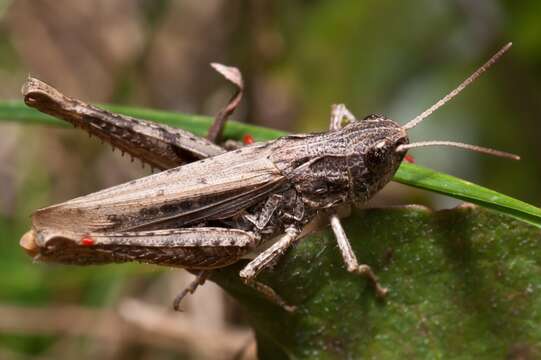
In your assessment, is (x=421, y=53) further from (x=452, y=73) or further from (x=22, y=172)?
(x=22, y=172)

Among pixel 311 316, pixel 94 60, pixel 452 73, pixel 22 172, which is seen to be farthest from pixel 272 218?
pixel 94 60

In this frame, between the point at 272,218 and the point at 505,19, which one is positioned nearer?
the point at 272,218

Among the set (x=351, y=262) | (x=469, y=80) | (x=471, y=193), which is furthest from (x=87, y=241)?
(x=469, y=80)

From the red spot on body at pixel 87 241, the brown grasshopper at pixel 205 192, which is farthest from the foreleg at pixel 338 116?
the red spot on body at pixel 87 241

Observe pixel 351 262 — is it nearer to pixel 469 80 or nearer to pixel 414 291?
pixel 414 291

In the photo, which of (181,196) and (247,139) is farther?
(247,139)

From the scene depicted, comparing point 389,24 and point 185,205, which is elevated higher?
point 389,24

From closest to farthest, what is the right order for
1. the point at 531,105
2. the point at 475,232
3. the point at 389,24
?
the point at 475,232
the point at 531,105
the point at 389,24

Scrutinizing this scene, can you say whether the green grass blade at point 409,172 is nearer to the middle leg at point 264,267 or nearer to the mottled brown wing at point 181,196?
the mottled brown wing at point 181,196
